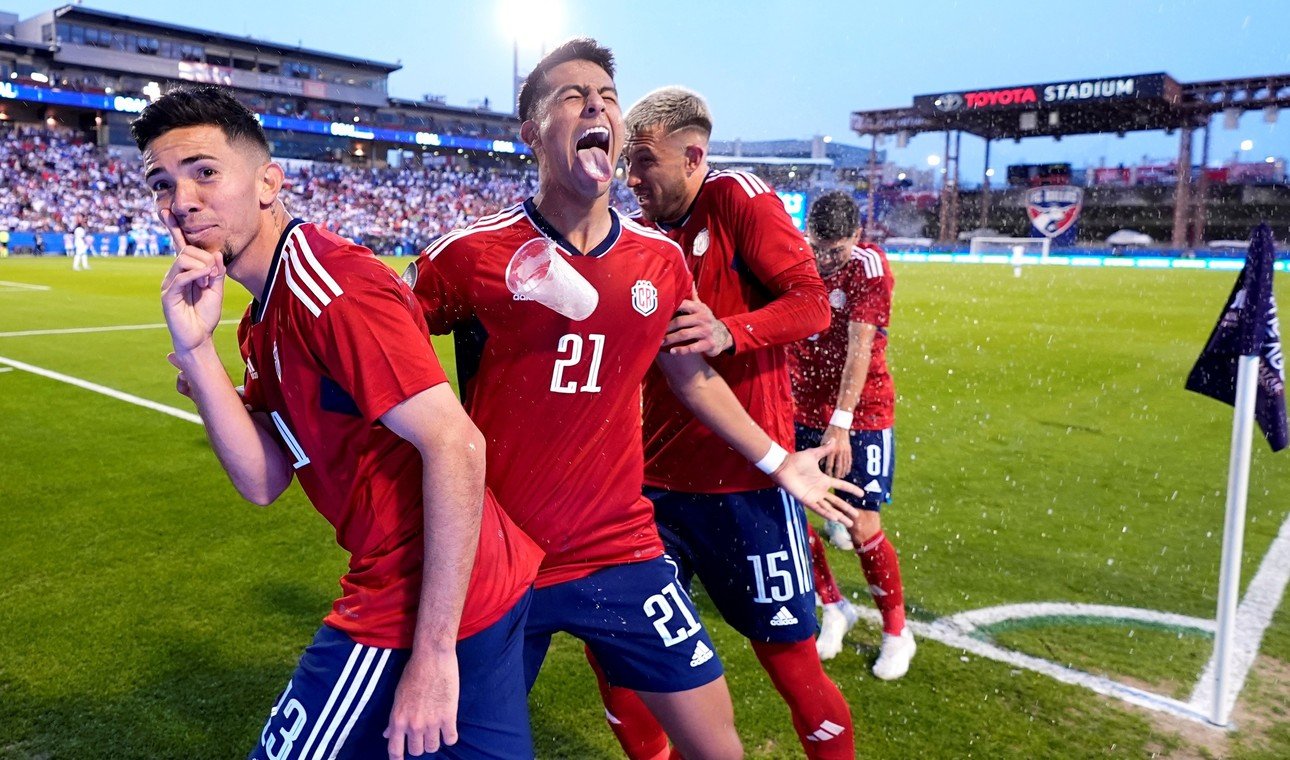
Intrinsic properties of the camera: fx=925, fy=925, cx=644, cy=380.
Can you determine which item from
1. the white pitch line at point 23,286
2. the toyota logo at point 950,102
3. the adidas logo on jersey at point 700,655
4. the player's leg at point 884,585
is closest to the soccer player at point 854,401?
the player's leg at point 884,585

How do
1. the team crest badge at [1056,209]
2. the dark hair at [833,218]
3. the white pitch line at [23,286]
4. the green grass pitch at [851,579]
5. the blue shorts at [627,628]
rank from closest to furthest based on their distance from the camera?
the blue shorts at [627,628], the green grass pitch at [851,579], the dark hair at [833,218], the white pitch line at [23,286], the team crest badge at [1056,209]

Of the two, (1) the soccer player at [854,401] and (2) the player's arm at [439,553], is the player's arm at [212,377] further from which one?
(1) the soccer player at [854,401]

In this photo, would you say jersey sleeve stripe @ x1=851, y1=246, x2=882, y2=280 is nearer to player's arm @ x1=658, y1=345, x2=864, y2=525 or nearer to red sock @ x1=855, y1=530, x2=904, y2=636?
red sock @ x1=855, y1=530, x2=904, y2=636

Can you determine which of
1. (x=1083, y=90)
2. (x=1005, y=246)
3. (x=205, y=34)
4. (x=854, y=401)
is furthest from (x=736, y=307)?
(x=205, y=34)

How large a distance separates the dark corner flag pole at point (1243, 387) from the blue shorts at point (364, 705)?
9.54 ft

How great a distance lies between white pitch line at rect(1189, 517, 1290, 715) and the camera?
12.9ft

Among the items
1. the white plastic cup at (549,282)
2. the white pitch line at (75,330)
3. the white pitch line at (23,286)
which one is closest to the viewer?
the white plastic cup at (549,282)

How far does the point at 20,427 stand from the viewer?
827 centimetres

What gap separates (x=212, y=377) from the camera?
73.8 inches

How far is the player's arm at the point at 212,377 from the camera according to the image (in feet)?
5.75

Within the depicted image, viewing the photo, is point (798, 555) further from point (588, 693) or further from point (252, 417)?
point (252, 417)

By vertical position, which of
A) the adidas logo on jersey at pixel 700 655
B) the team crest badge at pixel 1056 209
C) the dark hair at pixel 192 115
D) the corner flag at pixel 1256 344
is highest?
the team crest badge at pixel 1056 209

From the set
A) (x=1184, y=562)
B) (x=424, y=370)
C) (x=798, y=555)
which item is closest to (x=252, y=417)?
(x=424, y=370)

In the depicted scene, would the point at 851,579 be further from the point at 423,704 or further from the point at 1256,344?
the point at 423,704
